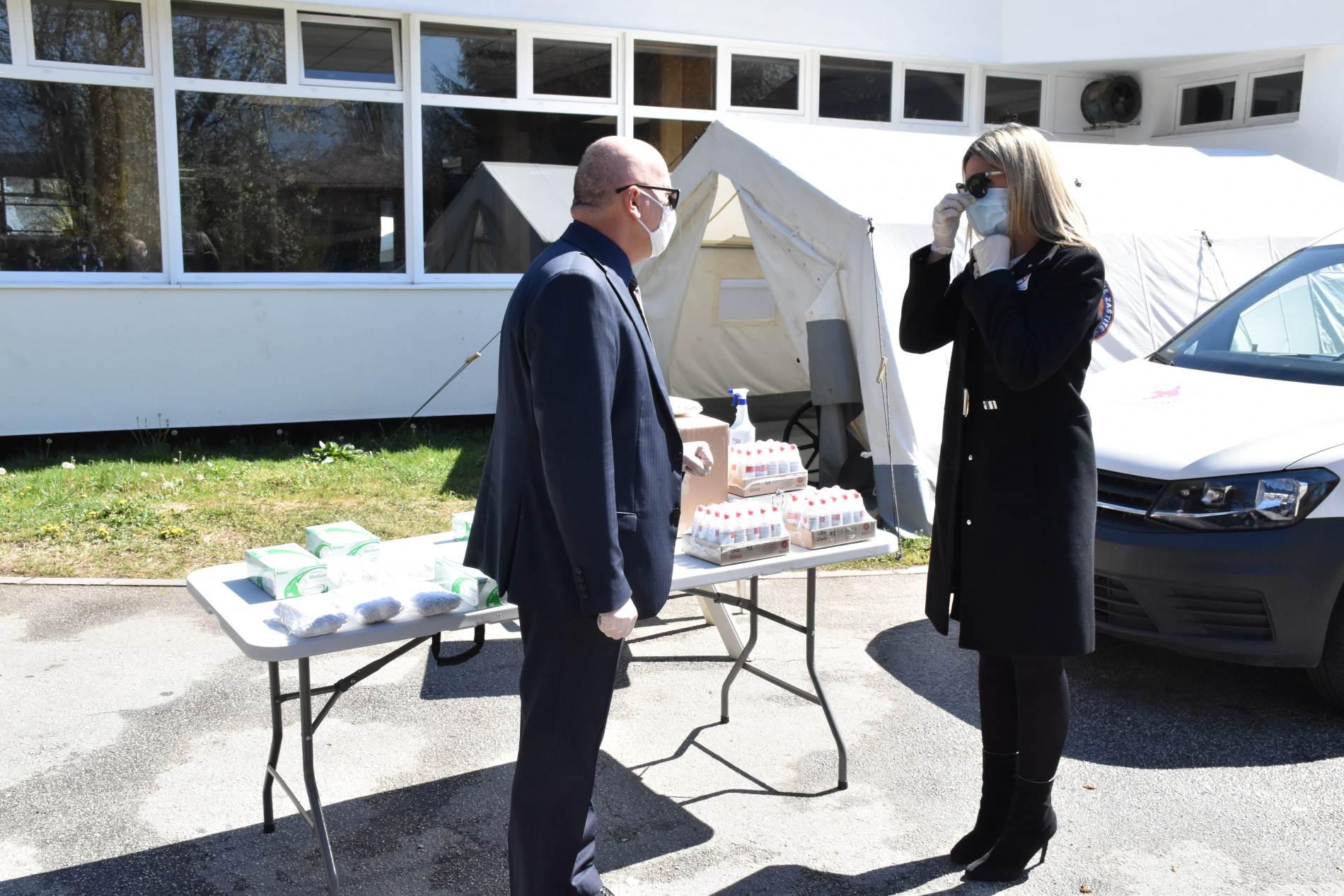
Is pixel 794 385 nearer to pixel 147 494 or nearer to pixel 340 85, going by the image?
pixel 340 85

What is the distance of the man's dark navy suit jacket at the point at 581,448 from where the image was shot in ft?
8.10

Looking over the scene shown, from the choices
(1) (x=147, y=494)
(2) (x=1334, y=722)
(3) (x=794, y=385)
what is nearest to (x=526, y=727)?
(2) (x=1334, y=722)

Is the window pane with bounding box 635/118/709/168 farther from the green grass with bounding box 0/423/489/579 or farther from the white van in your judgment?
the white van

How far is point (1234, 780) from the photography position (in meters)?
3.90

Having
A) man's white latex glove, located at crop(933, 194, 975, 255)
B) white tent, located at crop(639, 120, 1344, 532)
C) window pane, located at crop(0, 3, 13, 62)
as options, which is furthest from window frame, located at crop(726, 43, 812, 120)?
man's white latex glove, located at crop(933, 194, 975, 255)

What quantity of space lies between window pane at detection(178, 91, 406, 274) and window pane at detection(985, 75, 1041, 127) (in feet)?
21.0

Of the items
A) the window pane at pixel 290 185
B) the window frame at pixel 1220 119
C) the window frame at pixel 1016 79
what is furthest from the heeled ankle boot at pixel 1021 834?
the window frame at pixel 1220 119

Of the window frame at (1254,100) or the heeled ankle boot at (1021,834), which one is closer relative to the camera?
the heeled ankle boot at (1021,834)

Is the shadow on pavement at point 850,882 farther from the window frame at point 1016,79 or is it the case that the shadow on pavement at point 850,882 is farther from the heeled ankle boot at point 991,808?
the window frame at point 1016,79

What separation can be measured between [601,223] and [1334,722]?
11.4 ft

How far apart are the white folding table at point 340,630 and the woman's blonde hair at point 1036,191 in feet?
4.02

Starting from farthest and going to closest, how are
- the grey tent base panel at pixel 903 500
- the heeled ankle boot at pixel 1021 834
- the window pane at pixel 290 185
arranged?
the window pane at pixel 290 185, the grey tent base panel at pixel 903 500, the heeled ankle boot at pixel 1021 834

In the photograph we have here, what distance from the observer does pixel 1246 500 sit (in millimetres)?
4160

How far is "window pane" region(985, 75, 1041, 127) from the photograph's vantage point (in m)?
12.6
